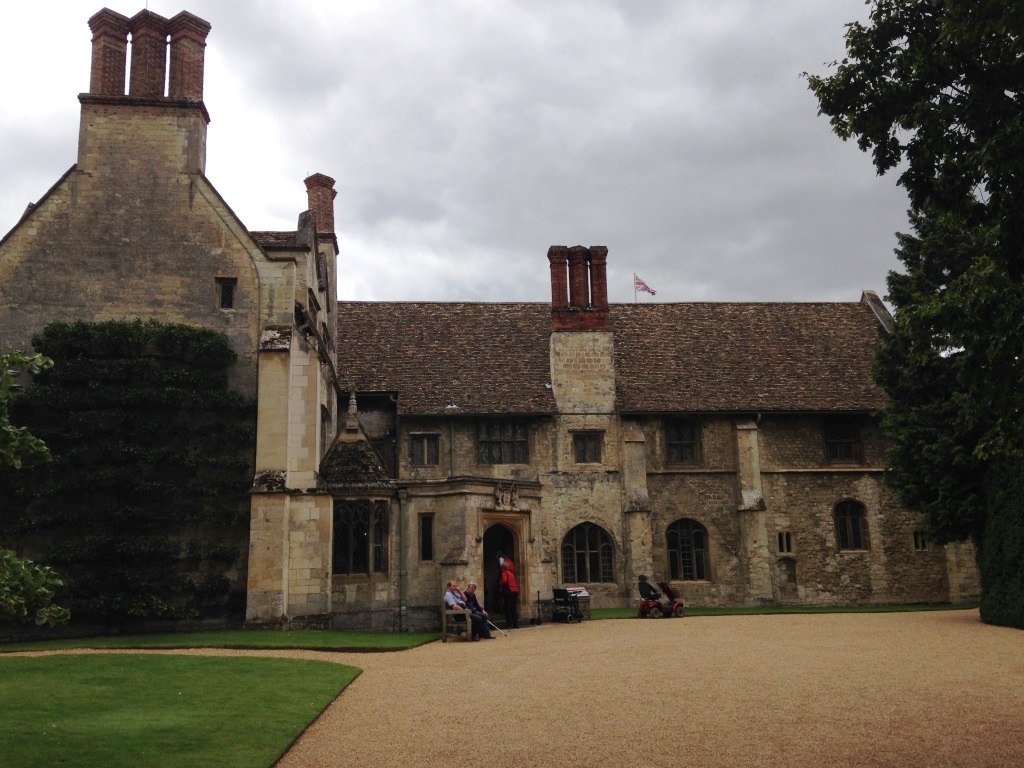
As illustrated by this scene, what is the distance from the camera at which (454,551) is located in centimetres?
2284

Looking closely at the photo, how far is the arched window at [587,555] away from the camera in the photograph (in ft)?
104

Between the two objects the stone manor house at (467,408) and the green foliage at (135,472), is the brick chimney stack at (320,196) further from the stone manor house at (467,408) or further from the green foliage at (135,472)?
the green foliage at (135,472)

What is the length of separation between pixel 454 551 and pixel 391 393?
10237mm

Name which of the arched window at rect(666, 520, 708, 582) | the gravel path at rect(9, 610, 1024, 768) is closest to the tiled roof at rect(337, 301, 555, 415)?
the arched window at rect(666, 520, 708, 582)

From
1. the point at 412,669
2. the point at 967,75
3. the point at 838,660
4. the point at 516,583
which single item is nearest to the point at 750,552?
the point at 516,583

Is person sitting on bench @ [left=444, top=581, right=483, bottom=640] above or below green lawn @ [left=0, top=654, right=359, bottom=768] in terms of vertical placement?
above

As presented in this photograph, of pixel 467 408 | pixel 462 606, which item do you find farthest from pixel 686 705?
pixel 467 408

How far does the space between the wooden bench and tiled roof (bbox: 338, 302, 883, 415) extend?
39.2ft

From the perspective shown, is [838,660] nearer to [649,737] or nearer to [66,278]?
[649,737]

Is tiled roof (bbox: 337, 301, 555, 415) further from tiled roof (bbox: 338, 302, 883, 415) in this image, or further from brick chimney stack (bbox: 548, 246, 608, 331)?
brick chimney stack (bbox: 548, 246, 608, 331)

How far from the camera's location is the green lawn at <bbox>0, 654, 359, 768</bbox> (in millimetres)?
8742

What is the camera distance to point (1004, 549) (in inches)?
844

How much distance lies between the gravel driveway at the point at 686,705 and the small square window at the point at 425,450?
13.4m

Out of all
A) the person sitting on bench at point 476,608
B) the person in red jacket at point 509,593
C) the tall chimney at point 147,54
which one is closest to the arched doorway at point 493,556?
the person in red jacket at point 509,593
